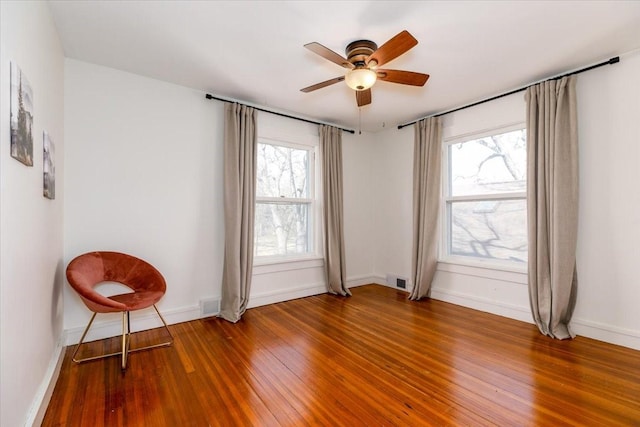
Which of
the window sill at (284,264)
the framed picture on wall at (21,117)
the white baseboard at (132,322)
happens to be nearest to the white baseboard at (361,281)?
the window sill at (284,264)

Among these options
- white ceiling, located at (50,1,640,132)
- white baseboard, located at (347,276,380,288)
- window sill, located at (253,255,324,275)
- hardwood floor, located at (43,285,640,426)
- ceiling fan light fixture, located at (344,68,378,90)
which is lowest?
hardwood floor, located at (43,285,640,426)

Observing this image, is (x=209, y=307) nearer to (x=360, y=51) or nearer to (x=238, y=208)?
(x=238, y=208)

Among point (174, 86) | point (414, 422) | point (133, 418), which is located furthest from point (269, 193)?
point (414, 422)

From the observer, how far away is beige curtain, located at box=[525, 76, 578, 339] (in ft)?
8.93

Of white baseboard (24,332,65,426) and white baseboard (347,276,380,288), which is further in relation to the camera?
white baseboard (347,276,380,288)

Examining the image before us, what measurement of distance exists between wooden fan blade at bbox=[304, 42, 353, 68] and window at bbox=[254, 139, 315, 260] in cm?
177

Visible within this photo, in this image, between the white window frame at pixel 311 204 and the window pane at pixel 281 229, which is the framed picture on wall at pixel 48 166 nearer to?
the window pane at pixel 281 229

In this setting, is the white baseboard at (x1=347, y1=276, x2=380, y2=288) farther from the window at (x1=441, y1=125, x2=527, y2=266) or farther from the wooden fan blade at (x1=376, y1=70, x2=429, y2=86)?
the wooden fan blade at (x1=376, y1=70, x2=429, y2=86)

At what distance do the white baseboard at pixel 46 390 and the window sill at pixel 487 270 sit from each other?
12.8 feet

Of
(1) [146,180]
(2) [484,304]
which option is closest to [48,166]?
(1) [146,180]

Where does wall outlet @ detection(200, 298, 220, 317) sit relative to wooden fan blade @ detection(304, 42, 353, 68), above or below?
below

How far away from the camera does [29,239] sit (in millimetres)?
1583

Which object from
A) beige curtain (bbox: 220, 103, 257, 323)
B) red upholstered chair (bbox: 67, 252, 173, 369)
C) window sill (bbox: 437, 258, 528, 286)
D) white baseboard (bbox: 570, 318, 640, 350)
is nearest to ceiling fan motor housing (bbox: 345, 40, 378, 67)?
beige curtain (bbox: 220, 103, 257, 323)

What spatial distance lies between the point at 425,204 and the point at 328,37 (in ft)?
7.94
